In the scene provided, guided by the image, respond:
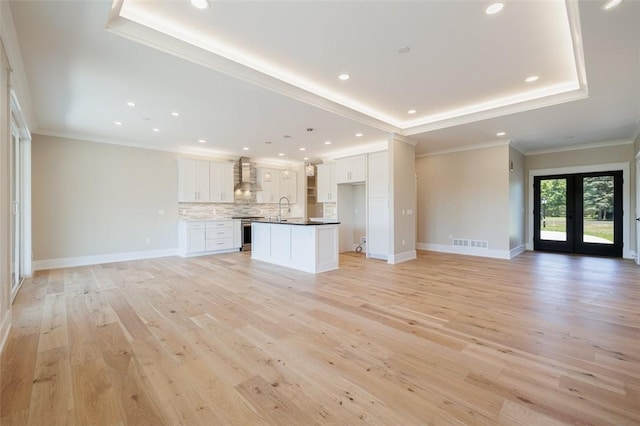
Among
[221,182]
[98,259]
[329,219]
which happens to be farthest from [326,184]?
[98,259]

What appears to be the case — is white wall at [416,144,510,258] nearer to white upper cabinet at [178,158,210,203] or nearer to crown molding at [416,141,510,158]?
crown molding at [416,141,510,158]

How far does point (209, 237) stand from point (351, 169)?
4.10 metres

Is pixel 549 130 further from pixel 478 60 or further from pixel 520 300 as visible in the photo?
pixel 520 300

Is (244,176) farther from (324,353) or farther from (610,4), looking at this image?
(610,4)

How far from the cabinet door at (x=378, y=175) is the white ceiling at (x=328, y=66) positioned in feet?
2.96

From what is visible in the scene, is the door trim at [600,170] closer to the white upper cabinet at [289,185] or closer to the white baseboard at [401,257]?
the white baseboard at [401,257]

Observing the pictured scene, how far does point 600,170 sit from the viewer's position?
23.2 feet

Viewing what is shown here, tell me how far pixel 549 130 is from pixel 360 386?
6.58 metres

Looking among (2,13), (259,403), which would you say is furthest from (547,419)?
(2,13)

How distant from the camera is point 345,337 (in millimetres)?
2648

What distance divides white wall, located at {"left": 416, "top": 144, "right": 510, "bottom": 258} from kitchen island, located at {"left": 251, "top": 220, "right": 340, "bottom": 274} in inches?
149

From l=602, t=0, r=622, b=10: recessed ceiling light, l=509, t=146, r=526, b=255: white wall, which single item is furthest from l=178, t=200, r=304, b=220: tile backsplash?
l=602, t=0, r=622, b=10: recessed ceiling light

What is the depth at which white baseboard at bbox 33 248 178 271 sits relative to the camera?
224 inches

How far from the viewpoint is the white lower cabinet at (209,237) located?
23.3 ft
